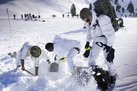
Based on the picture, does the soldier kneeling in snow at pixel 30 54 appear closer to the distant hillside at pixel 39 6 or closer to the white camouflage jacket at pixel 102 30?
the white camouflage jacket at pixel 102 30

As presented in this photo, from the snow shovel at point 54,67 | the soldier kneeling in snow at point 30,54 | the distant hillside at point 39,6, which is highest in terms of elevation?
the distant hillside at point 39,6

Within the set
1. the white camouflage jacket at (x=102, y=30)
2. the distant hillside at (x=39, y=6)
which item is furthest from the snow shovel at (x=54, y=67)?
the distant hillside at (x=39, y=6)

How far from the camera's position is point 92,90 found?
26.7ft

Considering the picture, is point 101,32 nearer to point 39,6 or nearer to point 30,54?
point 30,54

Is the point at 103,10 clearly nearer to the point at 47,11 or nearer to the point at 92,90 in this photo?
the point at 92,90

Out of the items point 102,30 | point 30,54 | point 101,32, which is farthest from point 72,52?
point 30,54

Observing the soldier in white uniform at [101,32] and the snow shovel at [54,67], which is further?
the snow shovel at [54,67]

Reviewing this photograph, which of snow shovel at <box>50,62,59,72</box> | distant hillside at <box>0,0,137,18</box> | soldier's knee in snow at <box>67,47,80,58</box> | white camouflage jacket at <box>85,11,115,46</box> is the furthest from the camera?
distant hillside at <box>0,0,137,18</box>

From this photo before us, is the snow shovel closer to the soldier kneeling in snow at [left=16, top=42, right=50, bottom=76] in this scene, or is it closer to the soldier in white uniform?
the soldier kneeling in snow at [left=16, top=42, right=50, bottom=76]

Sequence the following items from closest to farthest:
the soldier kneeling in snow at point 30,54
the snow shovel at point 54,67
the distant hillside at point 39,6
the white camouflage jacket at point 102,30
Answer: the white camouflage jacket at point 102,30
the soldier kneeling in snow at point 30,54
the snow shovel at point 54,67
the distant hillside at point 39,6

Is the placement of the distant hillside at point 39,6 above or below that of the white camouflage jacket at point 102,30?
above

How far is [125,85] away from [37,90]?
7.16 feet

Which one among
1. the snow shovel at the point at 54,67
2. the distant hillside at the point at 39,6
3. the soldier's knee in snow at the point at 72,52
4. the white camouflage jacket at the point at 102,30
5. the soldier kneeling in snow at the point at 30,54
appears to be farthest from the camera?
the distant hillside at the point at 39,6

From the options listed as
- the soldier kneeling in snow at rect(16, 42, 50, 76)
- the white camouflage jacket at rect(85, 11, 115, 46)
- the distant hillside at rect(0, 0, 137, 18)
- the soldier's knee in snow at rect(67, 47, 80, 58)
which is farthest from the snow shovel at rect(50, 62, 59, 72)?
the distant hillside at rect(0, 0, 137, 18)
